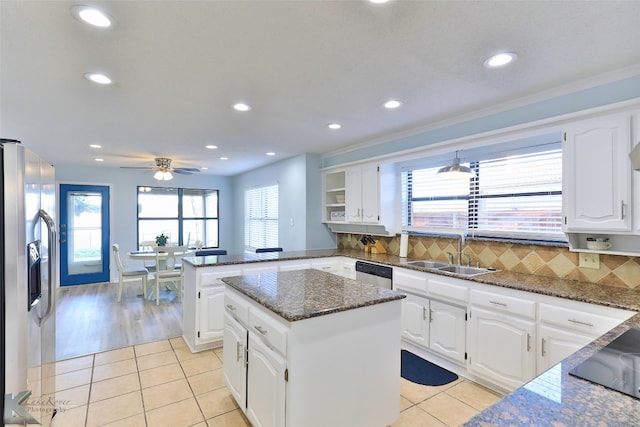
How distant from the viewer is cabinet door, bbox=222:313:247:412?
213 cm

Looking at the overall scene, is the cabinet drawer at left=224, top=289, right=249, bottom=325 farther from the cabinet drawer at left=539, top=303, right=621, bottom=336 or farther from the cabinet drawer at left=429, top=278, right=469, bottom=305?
the cabinet drawer at left=539, top=303, right=621, bottom=336

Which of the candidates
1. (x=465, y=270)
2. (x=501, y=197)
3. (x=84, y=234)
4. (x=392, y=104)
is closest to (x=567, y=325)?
(x=465, y=270)

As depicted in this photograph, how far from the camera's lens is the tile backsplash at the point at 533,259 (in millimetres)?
2371

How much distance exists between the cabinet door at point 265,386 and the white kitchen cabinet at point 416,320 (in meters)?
1.73

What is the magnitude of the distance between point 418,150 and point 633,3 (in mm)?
2115

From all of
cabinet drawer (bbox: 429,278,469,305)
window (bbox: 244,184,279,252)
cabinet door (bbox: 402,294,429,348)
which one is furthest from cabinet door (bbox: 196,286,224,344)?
window (bbox: 244,184,279,252)

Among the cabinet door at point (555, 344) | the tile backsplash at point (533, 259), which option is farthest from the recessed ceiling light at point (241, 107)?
the cabinet door at point (555, 344)

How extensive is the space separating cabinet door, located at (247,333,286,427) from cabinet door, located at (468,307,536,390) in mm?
1766

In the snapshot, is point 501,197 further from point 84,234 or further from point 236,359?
point 84,234

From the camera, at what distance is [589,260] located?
2533 millimetres

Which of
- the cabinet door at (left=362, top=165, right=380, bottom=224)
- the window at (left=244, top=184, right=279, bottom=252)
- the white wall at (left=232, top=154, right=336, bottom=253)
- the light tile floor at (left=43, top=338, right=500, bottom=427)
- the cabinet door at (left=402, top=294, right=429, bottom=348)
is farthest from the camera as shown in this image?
the window at (left=244, top=184, right=279, bottom=252)

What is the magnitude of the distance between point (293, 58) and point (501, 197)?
250 cm

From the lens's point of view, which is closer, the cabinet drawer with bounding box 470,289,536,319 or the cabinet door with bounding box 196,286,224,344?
the cabinet drawer with bounding box 470,289,536,319

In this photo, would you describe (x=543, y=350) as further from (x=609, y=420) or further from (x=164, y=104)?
(x=164, y=104)
